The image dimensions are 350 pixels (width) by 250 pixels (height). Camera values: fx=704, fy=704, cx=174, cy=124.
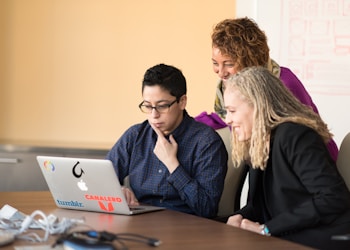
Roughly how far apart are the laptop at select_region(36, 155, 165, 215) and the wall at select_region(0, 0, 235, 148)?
2184 millimetres

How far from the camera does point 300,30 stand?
4.22 meters

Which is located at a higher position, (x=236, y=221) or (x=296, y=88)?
(x=296, y=88)

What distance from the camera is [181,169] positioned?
113 inches

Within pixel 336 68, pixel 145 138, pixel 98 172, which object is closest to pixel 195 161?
pixel 145 138

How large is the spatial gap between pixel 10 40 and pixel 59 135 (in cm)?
73

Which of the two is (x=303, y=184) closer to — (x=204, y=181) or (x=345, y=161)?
(x=345, y=161)

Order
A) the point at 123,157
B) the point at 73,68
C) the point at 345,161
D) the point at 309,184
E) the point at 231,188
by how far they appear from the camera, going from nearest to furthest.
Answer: the point at 309,184 → the point at 345,161 → the point at 123,157 → the point at 231,188 → the point at 73,68

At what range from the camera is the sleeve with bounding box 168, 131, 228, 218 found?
9.28ft

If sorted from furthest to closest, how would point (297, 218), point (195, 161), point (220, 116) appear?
point (220, 116)
point (195, 161)
point (297, 218)

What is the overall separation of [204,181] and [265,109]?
1.67ft

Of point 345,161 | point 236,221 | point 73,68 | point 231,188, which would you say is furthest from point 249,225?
point 73,68

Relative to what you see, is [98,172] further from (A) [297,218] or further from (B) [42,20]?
(B) [42,20]

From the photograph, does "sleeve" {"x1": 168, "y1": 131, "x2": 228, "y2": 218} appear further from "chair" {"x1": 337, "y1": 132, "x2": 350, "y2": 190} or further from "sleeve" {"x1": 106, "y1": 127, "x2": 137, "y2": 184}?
"chair" {"x1": 337, "y1": 132, "x2": 350, "y2": 190}

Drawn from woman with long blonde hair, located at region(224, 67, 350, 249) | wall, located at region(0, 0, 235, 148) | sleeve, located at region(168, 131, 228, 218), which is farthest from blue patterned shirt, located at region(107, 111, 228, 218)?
wall, located at region(0, 0, 235, 148)
